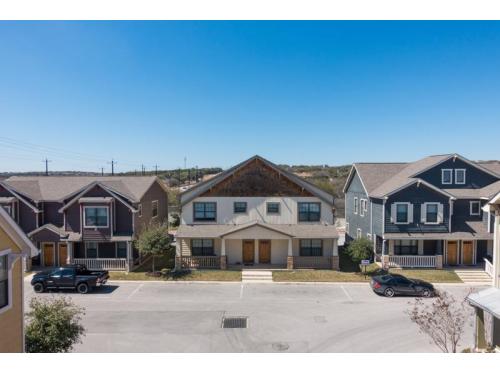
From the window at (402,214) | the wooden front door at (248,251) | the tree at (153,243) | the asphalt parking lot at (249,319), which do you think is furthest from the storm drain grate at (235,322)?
the window at (402,214)

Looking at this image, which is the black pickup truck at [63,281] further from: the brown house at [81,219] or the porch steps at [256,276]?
the porch steps at [256,276]

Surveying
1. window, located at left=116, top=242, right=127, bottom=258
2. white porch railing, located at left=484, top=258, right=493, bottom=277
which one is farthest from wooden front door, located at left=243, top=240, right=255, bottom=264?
white porch railing, located at left=484, top=258, right=493, bottom=277

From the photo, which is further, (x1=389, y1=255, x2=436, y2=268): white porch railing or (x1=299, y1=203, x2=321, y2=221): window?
(x1=299, y1=203, x2=321, y2=221): window

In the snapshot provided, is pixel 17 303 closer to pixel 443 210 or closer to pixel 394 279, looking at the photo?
pixel 394 279

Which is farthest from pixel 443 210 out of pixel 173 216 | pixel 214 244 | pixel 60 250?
pixel 173 216

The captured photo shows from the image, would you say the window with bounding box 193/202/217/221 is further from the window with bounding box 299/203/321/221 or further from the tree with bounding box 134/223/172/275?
the window with bounding box 299/203/321/221

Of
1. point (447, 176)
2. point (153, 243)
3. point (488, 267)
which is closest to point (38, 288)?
point (153, 243)

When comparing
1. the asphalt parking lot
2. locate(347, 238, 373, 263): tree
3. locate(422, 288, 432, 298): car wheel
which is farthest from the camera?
locate(347, 238, 373, 263): tree
